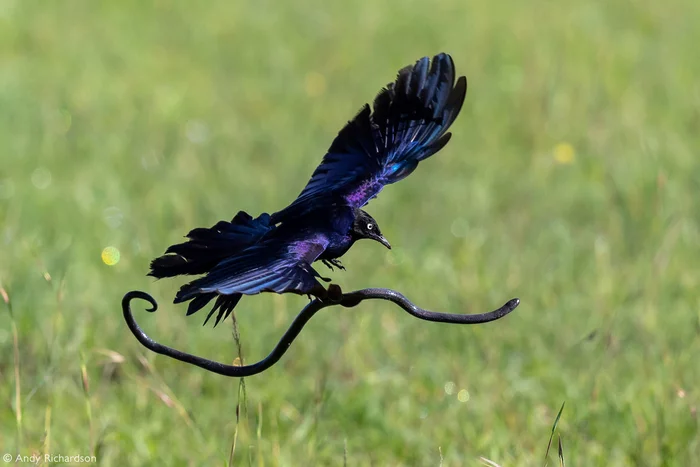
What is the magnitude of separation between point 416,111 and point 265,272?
462 mm

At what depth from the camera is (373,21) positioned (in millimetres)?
8289

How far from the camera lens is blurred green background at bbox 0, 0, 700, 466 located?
10.7 ft

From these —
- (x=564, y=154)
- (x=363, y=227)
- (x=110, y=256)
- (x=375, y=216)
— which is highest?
(x=564, y=154)

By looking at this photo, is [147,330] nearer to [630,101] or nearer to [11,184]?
[11,184]

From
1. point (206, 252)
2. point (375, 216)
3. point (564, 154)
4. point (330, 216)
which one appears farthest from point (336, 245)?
point (564, 154)

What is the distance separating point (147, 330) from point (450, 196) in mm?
1933

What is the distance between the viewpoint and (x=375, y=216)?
5152 mm

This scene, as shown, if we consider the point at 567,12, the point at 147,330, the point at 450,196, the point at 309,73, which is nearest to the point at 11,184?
the point at 147,330

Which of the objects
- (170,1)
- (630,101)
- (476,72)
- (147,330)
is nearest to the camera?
(147,330)

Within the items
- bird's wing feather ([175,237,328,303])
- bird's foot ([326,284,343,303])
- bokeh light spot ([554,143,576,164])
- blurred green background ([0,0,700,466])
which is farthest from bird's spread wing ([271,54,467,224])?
bokeh light spot ([554,143,576,164])

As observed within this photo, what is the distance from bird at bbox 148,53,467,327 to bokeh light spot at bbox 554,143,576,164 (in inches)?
154

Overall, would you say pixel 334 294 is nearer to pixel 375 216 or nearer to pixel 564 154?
pixel 375 216

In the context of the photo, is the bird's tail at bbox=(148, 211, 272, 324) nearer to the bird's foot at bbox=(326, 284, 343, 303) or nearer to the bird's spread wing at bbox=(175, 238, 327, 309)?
the bird's spread wing at bbox=(175, 238, 327, 309)

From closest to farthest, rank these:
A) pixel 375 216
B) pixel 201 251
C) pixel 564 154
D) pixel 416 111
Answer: pixel 201 251 → pixel 416 111 → pixel 375 216 → pixel 564 154
